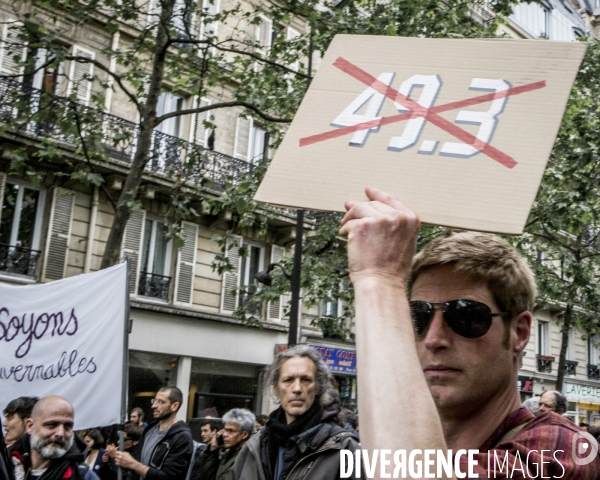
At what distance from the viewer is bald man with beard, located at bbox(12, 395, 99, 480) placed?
454cm

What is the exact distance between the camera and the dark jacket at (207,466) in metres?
6.38

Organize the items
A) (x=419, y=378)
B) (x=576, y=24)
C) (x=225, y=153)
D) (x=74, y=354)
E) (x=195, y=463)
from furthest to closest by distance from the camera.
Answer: (x=576, y=24)
(x=225, y=153)
(x=195, y=463)
(x=74, y=354)
(x=419, y=378)

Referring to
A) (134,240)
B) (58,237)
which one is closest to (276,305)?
(134,240)

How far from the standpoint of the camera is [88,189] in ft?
56.2

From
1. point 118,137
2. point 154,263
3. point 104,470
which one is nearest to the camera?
point 104,470

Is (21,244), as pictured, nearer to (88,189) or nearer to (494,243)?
(88,189)

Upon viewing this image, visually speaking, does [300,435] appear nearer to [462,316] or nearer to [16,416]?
[462,316]

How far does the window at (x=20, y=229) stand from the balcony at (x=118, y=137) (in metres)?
1.37

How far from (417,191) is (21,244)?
15668mm

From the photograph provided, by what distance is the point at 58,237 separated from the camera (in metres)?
16.3

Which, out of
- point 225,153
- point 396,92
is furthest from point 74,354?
point 225,153

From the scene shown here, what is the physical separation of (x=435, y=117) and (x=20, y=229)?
51.2 ft

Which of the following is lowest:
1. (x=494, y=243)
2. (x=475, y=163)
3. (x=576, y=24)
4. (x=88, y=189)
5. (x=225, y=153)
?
(x=494, y=243)

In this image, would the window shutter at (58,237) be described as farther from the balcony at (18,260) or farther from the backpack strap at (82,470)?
the backpack strap at (82,470)
